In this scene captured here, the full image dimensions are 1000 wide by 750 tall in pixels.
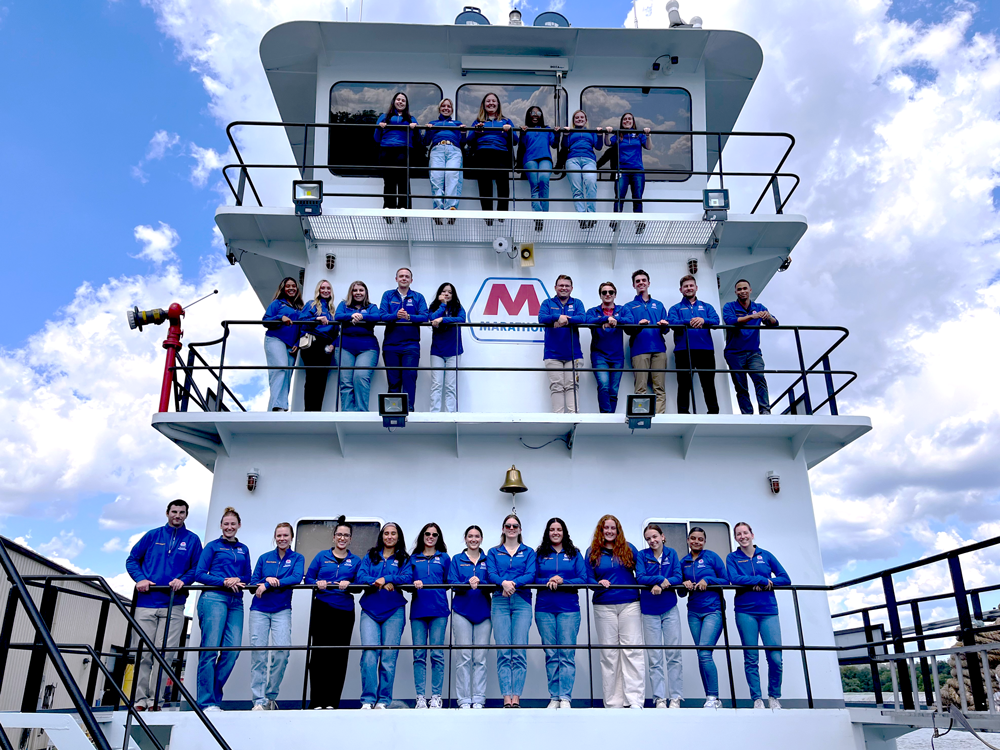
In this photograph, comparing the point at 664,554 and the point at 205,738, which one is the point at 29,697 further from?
the point at 664,554

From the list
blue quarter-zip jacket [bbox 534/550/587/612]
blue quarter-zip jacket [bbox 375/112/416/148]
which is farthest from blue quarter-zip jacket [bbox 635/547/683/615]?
blue quarter-zip jacket [bbox 375/112/416/148]

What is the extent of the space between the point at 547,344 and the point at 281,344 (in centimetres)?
308

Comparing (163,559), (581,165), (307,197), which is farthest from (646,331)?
(163,559)

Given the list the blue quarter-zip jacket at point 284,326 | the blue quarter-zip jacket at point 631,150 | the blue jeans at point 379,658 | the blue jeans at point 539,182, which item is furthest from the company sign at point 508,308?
the blue jeans at point 379,658

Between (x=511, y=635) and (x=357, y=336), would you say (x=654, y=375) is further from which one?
(x=511, y=635)

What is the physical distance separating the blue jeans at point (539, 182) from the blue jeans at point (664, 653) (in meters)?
5.31

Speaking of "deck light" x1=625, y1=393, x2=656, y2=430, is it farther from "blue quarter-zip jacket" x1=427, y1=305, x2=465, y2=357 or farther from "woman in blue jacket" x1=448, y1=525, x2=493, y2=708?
"woman in blue jacket" x1=448, y1=525, x2=493, y2=708

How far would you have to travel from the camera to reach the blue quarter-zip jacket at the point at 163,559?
760 centimetres

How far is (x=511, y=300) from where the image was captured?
32.6 ft

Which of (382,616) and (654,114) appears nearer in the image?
(382,616)

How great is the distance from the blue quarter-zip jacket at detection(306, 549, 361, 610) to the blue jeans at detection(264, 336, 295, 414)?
2.36 meters

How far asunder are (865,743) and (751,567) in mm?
1675

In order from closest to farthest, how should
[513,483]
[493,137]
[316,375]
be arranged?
[513,483], [316,375], [493,137]

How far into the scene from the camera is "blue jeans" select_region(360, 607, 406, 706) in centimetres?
693
